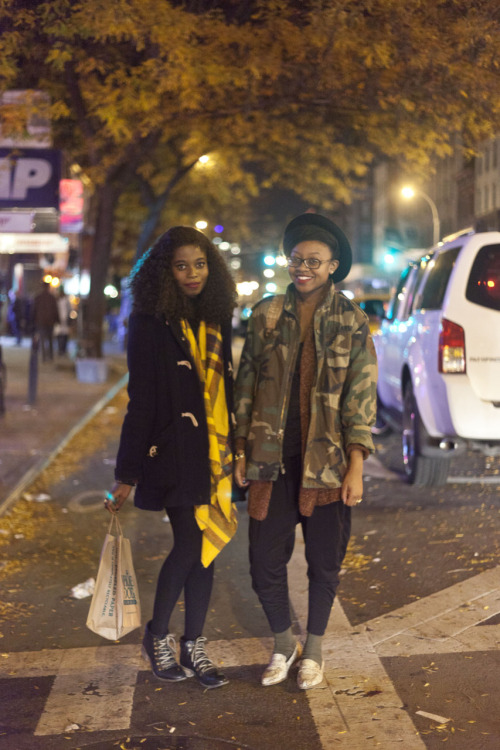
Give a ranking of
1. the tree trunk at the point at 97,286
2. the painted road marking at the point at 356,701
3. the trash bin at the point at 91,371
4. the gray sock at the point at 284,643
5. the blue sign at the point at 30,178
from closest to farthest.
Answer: the painted road marking at the point at 356,701 < the gray sock at the point at 284,643 < the blue sign at the point at 30,178 < the trash bin at the point at 91,371 < the tree trunk at the point at 97,286

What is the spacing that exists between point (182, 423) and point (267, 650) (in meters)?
1.29

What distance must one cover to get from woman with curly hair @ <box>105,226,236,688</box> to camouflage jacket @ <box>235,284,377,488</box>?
0.59 ft

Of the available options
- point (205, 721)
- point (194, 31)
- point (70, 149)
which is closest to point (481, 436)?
point (205, 721)

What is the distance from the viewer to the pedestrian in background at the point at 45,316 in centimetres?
2556

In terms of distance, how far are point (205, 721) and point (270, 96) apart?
525 inches

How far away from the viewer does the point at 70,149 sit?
2147cm

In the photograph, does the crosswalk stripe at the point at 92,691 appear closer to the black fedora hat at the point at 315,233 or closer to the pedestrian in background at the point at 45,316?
the black fedora hat at the point at 315,233

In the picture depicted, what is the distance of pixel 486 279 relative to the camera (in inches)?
289

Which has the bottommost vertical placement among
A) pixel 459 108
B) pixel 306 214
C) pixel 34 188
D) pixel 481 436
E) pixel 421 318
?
pixel 481 436

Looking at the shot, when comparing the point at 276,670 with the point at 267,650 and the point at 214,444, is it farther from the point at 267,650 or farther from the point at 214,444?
the point at 214,444

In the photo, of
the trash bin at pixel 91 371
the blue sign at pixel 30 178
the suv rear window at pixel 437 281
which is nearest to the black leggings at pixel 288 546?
the suv rear window at pixel 437 281

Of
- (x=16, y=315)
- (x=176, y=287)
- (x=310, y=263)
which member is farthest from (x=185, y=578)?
(x=16, y=315)

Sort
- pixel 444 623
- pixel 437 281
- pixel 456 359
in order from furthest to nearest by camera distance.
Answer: pixel 437 281 < pixel 456 359 < pixel 444 623

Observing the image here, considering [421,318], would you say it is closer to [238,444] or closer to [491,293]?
[491,293]
